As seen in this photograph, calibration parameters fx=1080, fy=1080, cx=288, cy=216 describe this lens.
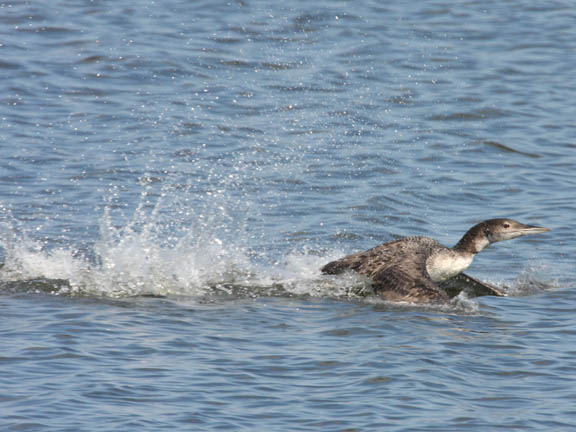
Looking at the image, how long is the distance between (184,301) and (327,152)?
23.4ft

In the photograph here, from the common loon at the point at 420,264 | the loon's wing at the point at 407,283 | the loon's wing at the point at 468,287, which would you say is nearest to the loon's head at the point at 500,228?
the common loon at the point at 420,264

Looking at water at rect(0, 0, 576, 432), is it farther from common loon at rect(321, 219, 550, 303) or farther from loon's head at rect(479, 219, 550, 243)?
loon's head at rect(479, 219, 550, 243)

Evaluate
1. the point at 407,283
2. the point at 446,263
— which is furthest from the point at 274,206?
the point at 407,283

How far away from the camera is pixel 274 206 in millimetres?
14492

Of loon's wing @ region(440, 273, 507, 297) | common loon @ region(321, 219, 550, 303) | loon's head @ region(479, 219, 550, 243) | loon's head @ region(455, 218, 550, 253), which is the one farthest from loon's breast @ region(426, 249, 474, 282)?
loon's head @ region(479, 219, 550, 243)

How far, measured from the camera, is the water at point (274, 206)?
786cm

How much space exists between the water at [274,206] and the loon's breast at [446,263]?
0.45m

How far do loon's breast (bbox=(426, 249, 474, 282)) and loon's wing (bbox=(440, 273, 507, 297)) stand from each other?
0.10 meters

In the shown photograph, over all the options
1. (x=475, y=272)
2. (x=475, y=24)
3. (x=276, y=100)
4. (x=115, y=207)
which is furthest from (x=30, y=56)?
(x=475, y=272)

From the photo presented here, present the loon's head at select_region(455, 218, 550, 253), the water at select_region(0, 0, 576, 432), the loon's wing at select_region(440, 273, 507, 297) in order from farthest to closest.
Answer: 1. the loon's head at select_region(455, 218, 550, 253)
2. the loon's wing at select_region(440, 273, 507, 297)
3. the water at select_region(0, 0, 576, 432)

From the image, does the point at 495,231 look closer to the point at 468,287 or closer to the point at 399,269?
the point at 468,287

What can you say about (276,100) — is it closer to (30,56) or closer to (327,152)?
(327,152)

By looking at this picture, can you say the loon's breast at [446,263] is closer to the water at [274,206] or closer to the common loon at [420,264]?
the common loon at [420,264]

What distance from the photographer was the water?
7.86m
